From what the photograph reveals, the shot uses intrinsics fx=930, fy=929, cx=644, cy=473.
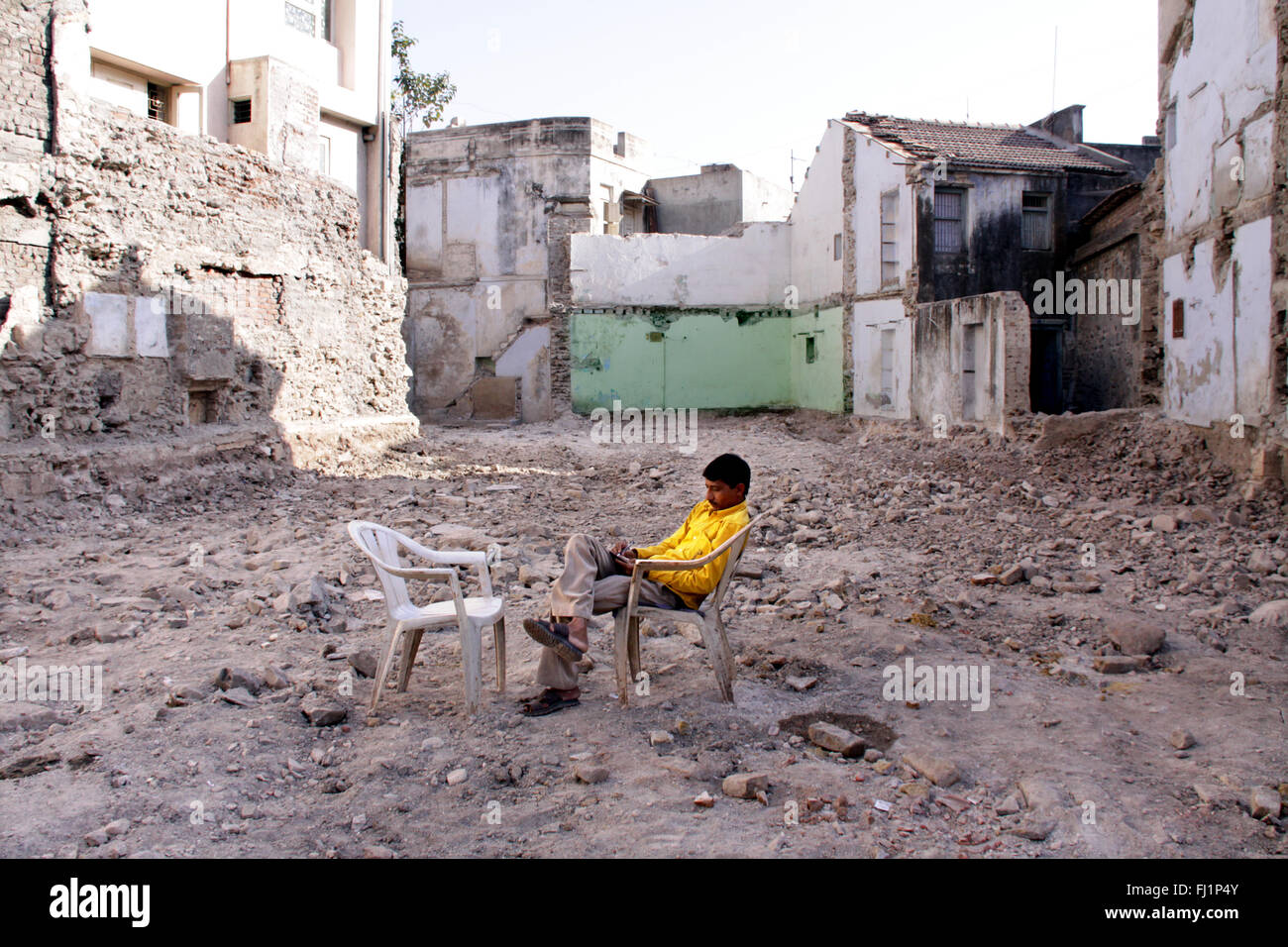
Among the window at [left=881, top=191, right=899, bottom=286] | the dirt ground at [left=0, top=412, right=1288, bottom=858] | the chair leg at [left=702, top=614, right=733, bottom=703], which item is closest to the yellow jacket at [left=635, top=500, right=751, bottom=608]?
the chair leg at [left=702, top=614, right=733, bottom=703]

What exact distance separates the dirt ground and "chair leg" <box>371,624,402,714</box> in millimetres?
102

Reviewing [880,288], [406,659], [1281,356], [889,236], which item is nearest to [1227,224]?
[1281,356]

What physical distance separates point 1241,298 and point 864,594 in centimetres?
655

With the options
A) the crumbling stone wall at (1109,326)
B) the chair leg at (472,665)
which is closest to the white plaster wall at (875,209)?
the crumbling stone wall at (1109,326)

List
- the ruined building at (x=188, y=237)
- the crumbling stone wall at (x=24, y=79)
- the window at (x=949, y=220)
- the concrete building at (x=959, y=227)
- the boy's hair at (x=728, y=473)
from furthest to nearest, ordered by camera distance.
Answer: the window at (x=949, y=220), the concrete building at (x=959, y=227), the ruined building at (x=188, y=237), the crumbling stone wall at (x=24, y=79), the boy's hair at (x=728, y=473)

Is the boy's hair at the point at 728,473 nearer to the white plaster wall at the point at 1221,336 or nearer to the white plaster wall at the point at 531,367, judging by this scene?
the white plaster wall at the point at 1221,336

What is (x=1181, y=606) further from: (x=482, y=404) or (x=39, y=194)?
(x=482, y=404)

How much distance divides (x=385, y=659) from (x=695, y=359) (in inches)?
795

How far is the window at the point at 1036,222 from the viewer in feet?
64.7

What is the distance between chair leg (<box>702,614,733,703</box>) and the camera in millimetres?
4602

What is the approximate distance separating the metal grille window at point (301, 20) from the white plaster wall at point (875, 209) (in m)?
11.2

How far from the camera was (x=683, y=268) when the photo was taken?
24172mm

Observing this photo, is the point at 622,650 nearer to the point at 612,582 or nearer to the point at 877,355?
the point at 612,582

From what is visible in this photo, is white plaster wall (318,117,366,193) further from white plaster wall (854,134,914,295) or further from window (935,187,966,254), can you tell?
window (935,187,966,254)
